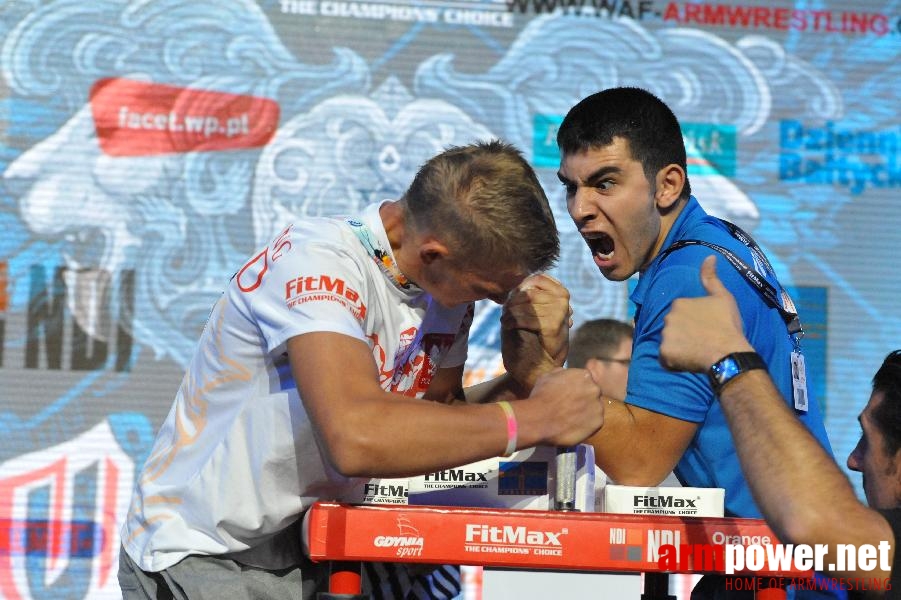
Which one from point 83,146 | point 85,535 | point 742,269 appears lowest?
point 85,535

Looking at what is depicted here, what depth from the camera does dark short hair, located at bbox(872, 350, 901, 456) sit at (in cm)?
243

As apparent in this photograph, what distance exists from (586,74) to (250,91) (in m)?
1.56

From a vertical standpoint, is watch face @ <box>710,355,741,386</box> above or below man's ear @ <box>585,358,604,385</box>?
below

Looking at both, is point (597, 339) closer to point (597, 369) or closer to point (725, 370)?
point (597, 369)

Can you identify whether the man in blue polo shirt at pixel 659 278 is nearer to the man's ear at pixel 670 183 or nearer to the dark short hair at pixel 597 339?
the man's ear at pixel 670 183

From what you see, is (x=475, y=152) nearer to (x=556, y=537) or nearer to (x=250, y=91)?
(x=556, y=537)

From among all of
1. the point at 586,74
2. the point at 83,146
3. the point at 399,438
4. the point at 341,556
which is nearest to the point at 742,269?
the point at 399,438

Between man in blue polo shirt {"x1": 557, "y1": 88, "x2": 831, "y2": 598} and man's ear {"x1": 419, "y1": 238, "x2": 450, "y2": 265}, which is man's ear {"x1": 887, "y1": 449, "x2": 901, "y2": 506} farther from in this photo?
man's ear {"x1": 419, "y1": 238, "x2": 450, "y2": 265}

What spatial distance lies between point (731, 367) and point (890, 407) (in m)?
1.07

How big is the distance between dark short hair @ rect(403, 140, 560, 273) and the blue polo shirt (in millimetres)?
351

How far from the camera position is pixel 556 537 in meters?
1.72

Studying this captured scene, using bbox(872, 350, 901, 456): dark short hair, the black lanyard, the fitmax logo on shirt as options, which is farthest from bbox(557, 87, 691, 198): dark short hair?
the fitmax logo on shirt
